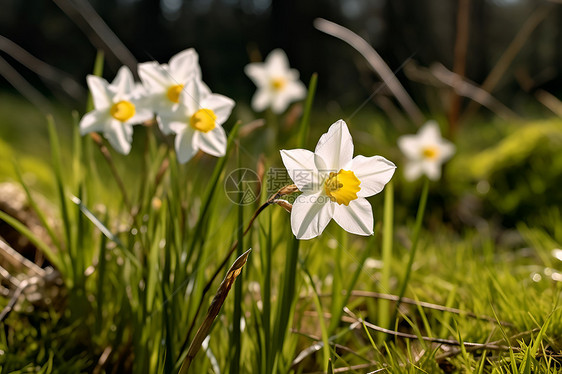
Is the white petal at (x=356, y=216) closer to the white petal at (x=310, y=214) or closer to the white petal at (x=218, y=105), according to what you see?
the white petal at (x=310, y=214)

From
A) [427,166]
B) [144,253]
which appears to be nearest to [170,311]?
[144,253]

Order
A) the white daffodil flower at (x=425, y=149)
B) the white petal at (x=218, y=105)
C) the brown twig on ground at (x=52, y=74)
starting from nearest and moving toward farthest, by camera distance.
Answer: the white petal at (x=218, y=105) → the brown twig on ground at (x=52, y=74) → the white daffodil flower at (x=425, y=149)

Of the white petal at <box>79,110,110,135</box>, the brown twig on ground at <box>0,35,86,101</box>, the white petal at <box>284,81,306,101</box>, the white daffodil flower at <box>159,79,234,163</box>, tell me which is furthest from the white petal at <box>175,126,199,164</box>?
the white petal at <box>284,81,306,101</box>

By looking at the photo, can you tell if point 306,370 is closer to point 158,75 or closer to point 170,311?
point 170,311

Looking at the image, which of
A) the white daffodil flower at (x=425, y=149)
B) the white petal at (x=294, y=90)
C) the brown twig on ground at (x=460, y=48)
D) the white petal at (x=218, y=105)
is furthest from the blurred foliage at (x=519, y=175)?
Result: the white petal at (x=218, y=105)

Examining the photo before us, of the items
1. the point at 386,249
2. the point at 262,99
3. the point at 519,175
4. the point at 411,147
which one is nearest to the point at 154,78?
the point at 386,249

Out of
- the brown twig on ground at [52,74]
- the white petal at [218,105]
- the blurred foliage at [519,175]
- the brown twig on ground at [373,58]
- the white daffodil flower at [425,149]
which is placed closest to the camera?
the white petal at [218,105]

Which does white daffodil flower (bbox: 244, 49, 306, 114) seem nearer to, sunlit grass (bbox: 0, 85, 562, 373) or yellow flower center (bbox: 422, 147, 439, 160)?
yellow flower center (bbox: 422, 147, 439, 160)

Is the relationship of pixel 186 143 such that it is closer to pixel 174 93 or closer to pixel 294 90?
pixel 174 93
